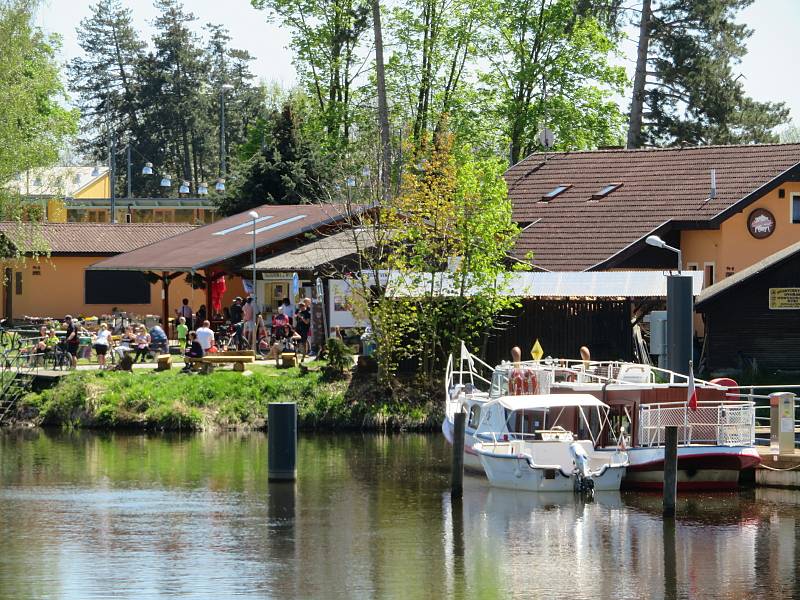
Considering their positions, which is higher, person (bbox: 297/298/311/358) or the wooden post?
the wooden post

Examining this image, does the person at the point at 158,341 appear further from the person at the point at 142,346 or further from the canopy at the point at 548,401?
the canopy at the point at 548,401

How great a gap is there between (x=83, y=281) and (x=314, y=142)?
1166 centimetres

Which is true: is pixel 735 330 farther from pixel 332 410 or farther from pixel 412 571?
pixel 412 571

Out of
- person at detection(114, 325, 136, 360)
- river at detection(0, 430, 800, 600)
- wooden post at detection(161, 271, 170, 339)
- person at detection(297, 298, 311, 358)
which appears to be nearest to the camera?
river at detection(0, 430, 800, 600)

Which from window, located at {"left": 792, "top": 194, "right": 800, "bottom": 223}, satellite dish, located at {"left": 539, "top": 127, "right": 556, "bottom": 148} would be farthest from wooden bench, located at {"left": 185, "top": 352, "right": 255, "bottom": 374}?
window, located at {"left": 792, "top": 194, "right": 800, "bottom": 223}

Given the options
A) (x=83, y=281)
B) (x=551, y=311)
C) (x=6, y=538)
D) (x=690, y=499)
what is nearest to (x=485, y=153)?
(x=83, y=281)

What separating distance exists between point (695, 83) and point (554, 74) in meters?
6.26

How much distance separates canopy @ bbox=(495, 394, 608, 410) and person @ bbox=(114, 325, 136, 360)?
15872 mm

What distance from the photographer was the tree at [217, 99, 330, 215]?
6600 centimetres

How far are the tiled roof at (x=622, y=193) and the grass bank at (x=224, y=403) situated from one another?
8.55 m

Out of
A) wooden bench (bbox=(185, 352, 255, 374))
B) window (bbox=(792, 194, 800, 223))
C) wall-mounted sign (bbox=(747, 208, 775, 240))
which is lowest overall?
wooden bench (bbox=(185, 352, 255, 374))

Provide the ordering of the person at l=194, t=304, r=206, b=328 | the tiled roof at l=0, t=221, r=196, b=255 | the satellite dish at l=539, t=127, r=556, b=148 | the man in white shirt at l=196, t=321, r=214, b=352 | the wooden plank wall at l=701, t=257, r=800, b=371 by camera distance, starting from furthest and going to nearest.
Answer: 1. the tiled roof at l=0, t=221, r=196, b=255
2. the satellite dish at l=539, t=127, r=556, b=148
3. the person at l=194, t=304, r=206, b=328
4. the man in white shirt at l=196, t=321, r=214, b=352
5. the wooden plank wall at l=701, t=257, r=800, b=371

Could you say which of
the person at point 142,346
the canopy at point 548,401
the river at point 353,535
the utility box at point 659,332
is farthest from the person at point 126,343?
the utility box at point 659,332

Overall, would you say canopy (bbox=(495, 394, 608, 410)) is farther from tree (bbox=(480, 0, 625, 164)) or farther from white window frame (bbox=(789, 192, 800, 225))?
tree (bbox=(480, 0, 625, 164))
